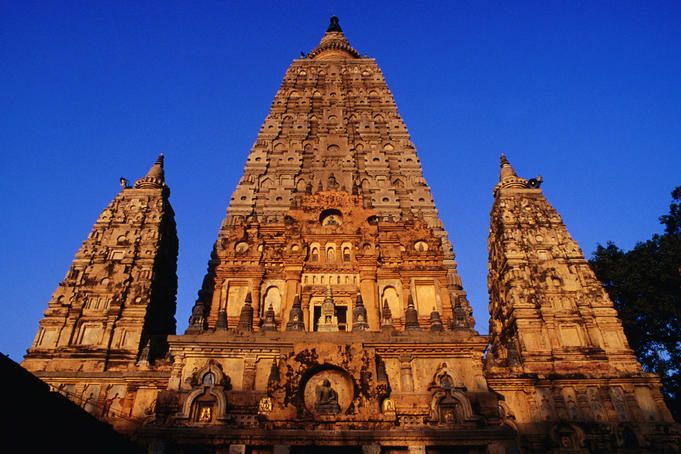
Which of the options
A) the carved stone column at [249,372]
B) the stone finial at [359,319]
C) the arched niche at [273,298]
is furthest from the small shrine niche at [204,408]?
the arched niche at [273,298]

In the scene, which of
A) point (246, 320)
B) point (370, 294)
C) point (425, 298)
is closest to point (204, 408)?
point (246, 320)

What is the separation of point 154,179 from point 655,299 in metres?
31.7

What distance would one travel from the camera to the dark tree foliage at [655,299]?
28.4 m

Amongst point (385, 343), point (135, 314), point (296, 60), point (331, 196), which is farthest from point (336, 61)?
point (385, 343)

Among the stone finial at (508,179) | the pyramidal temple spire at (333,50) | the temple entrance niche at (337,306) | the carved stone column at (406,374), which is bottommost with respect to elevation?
the carved stone column at (406,374)

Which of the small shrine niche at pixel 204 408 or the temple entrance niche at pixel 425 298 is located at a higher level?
the temple entrance niche at pixel 425 298

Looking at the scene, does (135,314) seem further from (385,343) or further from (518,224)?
(518,224)

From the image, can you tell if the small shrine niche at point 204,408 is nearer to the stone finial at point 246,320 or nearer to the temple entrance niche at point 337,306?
the stone finial at point 246,320

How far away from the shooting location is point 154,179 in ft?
96.5

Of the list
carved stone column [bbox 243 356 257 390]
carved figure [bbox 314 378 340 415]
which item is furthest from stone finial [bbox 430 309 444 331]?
carved stone column [bbox 243 356 257 390]

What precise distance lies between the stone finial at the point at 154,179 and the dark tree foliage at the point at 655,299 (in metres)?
29.6

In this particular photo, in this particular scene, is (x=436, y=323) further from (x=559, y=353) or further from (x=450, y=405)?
(x=559, y=353)

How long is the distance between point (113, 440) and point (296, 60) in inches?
1254

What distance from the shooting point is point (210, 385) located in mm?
16078
